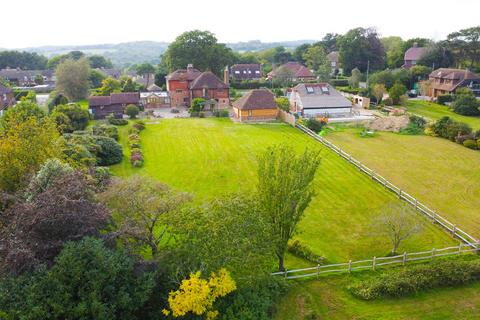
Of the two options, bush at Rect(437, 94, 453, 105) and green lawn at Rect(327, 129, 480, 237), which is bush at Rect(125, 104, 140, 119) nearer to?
green lawn at Rect(327, 129, 480, 237)

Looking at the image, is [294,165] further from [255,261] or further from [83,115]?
[83,115]

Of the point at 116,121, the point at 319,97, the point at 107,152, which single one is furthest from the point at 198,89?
the point at 107,152

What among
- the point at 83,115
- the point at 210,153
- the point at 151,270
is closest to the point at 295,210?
the point at 151,270

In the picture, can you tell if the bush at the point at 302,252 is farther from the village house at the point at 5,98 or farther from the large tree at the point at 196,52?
the large tree at the point at 196,52

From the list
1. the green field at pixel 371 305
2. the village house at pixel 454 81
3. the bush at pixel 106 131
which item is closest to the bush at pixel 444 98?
Answer: the village house at pixel 454 81

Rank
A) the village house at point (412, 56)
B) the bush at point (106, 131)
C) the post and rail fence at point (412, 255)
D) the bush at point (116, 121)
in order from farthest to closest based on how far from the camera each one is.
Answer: the village house at point (412, 56)
the bush at point (116, 121)
the bush at point (106, 131)
the post and rail fence at point (412, 255)

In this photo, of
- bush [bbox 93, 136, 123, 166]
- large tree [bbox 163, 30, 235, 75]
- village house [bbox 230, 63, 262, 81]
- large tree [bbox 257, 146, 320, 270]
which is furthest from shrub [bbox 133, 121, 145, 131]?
village house [bbox 230, 63, 262, 81]

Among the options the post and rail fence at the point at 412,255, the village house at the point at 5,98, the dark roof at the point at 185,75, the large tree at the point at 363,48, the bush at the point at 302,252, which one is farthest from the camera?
the large tree at the point at 363,48
